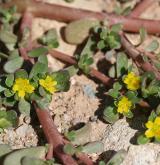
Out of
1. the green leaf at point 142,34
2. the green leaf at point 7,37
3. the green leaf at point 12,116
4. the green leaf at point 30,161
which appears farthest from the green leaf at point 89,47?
the green leaf at point 30,161

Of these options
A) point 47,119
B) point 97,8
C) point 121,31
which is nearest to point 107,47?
point 121,31

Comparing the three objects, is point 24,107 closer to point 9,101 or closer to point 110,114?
point 9,101

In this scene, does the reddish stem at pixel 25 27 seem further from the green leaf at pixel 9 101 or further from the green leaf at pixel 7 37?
the green leaf at pixel 9 101

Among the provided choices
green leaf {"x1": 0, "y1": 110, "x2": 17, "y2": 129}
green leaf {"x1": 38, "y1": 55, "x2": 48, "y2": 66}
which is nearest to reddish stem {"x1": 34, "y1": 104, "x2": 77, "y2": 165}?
green leaf {"x1": 0, "y1": 110, "x2": 17, "y2": 129}

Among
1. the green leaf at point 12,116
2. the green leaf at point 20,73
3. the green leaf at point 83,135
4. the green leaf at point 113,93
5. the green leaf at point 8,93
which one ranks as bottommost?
the green leaf at point 83,135

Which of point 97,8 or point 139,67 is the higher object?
point 97,8

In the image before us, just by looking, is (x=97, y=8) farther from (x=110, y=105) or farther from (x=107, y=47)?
(x=110, y=105)
